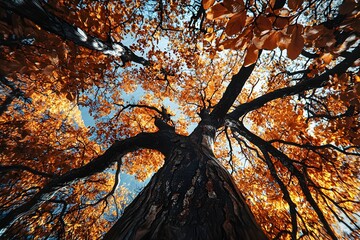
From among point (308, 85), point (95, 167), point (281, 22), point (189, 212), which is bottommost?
point (189, 212)

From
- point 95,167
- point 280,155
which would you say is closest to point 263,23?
point 280,155

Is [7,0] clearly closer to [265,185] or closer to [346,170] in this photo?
[346,170]

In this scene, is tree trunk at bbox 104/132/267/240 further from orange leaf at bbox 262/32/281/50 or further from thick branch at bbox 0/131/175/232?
thick branch at bbox 0/131/175/232

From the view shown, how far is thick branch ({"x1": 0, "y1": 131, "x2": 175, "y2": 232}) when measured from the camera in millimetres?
3776

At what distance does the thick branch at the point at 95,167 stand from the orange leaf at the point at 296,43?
9.78ft

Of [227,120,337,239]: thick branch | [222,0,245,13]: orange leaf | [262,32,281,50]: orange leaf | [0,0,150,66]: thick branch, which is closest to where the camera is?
[222,0,245,13]: orange leaf

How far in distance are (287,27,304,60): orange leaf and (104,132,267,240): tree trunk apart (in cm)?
101

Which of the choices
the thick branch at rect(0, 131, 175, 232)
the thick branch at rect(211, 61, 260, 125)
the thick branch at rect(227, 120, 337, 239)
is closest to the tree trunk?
the thick branch at rect(0, 131, 175, 232)

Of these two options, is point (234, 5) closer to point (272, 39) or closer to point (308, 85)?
point (272, 39)

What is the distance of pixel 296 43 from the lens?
0.84 m

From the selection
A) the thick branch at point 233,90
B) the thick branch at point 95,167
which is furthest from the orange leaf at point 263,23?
the thick branch at point 95,167

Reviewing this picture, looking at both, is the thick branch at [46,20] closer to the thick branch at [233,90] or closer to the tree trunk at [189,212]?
the tree trunk at [189,212]

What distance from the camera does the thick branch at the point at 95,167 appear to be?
3.78 m

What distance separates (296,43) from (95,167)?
4.43 metres
